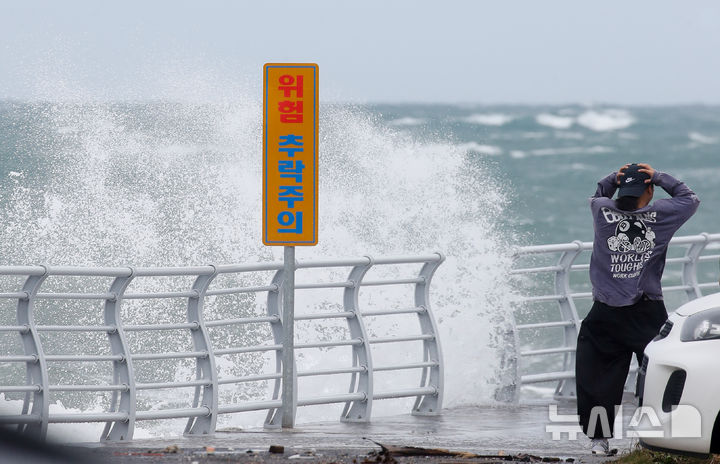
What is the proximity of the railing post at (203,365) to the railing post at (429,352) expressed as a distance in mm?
2153

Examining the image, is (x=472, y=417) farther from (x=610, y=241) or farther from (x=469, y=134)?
(x=469, y=134)

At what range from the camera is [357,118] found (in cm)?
2253

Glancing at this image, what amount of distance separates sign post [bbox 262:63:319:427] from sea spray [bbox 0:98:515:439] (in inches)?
118

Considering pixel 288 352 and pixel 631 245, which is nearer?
pixel 631 245

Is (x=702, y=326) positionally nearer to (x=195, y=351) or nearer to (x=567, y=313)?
(x=195, y=351)

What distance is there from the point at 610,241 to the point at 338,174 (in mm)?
15100

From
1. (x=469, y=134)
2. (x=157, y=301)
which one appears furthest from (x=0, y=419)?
(x=469, y=134)

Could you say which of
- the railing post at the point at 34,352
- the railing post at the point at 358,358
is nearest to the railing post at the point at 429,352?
the railing post at the point at 358,358

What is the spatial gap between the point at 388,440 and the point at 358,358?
163cm

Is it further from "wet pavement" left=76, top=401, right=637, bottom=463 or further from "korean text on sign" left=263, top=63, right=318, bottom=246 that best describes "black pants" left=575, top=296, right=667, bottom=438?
"korean text on sign" left=263, top=63, right=318, bottom=246

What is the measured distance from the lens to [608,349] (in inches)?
318

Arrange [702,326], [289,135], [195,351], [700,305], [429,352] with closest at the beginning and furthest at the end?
[702,326]
[700,305]
[289,135]
[195,351]
[429,352]

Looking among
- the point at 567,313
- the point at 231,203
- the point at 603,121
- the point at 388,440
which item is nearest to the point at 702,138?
the point at 603,121

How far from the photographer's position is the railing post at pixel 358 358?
9.98 m
